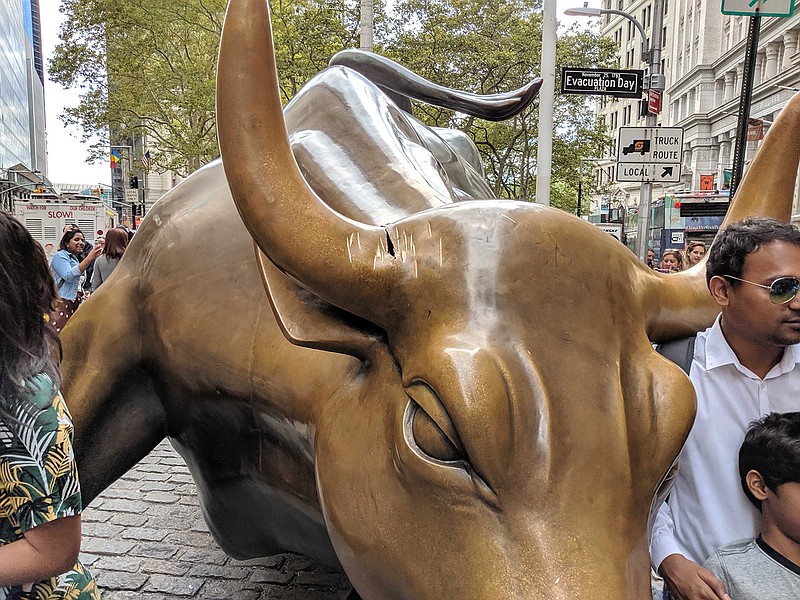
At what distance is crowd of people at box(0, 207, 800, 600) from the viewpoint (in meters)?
1.66

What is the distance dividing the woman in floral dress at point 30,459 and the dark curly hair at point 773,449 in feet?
5.81

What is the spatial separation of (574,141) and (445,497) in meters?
26.6

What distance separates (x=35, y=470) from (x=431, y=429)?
90cm

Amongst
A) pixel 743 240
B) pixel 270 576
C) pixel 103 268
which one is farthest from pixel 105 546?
pixel 103 268

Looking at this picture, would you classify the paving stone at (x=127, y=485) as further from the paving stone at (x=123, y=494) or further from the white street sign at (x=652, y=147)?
the white street sign at (x=652, y=147)

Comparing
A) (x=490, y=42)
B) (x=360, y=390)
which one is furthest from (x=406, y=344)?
(x=490, y=42)

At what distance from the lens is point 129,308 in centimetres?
281

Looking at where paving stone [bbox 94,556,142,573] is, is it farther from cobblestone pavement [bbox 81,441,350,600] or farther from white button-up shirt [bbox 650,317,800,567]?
white button-up shirt [bbox 650,317,800,567]

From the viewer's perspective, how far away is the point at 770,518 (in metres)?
2.07

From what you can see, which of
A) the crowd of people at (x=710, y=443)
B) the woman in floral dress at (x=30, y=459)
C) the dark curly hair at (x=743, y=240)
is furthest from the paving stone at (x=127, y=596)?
the dark curly hair at (x=743, y=240)

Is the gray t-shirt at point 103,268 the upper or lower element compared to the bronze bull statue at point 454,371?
lower

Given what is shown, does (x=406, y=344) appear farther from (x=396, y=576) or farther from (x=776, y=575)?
(x=776, y=575)

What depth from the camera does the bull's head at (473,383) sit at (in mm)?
1548

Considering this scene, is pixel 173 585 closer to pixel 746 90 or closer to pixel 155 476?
pixel 155 476
